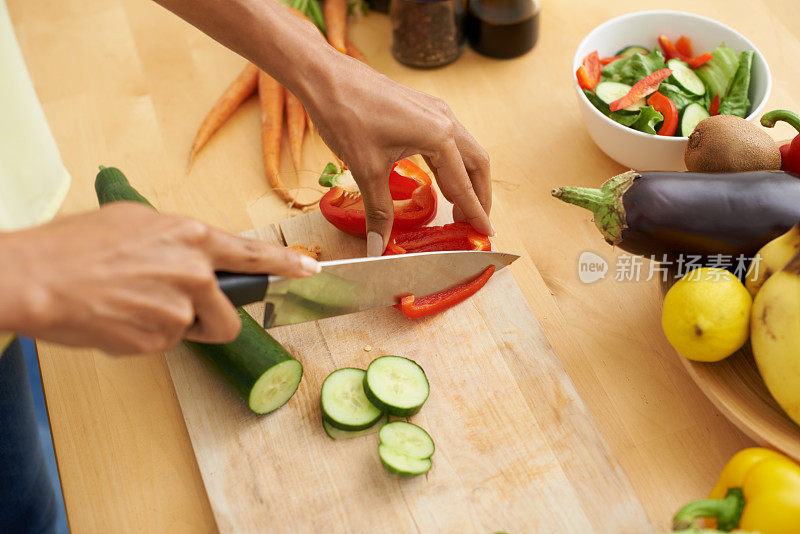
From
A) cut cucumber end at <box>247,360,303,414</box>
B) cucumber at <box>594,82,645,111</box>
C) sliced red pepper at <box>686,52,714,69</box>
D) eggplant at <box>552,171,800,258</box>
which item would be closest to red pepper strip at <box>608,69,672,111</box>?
cucumber at <box>594,82,645,111</box>

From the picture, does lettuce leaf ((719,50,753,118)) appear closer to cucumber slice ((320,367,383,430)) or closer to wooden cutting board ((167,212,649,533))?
wooden cutting board ((167,212,649,533))

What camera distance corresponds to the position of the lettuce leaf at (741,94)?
2.02 metres

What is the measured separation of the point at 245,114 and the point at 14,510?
1.38 meters

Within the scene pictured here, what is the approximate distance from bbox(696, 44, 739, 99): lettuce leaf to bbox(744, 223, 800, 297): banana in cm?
67

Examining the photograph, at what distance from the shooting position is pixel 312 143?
7.78 ft

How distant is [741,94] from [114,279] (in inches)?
68.8

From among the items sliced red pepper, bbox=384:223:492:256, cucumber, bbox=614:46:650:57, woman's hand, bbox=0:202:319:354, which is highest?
woman's hand, bbox=0:202:319:354

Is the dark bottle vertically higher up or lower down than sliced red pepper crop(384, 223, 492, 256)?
higher up

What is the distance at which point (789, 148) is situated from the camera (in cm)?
180

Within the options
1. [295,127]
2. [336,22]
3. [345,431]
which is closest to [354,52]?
[336,22]

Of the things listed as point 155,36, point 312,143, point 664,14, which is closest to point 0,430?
point 312,143

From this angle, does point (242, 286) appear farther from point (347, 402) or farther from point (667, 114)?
point (667, 114)

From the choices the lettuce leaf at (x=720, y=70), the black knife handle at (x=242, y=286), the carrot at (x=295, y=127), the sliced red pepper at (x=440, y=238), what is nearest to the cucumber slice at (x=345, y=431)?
the black knife handle at (x=242, y=286)

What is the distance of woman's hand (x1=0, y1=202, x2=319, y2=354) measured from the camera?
105 centimetres
